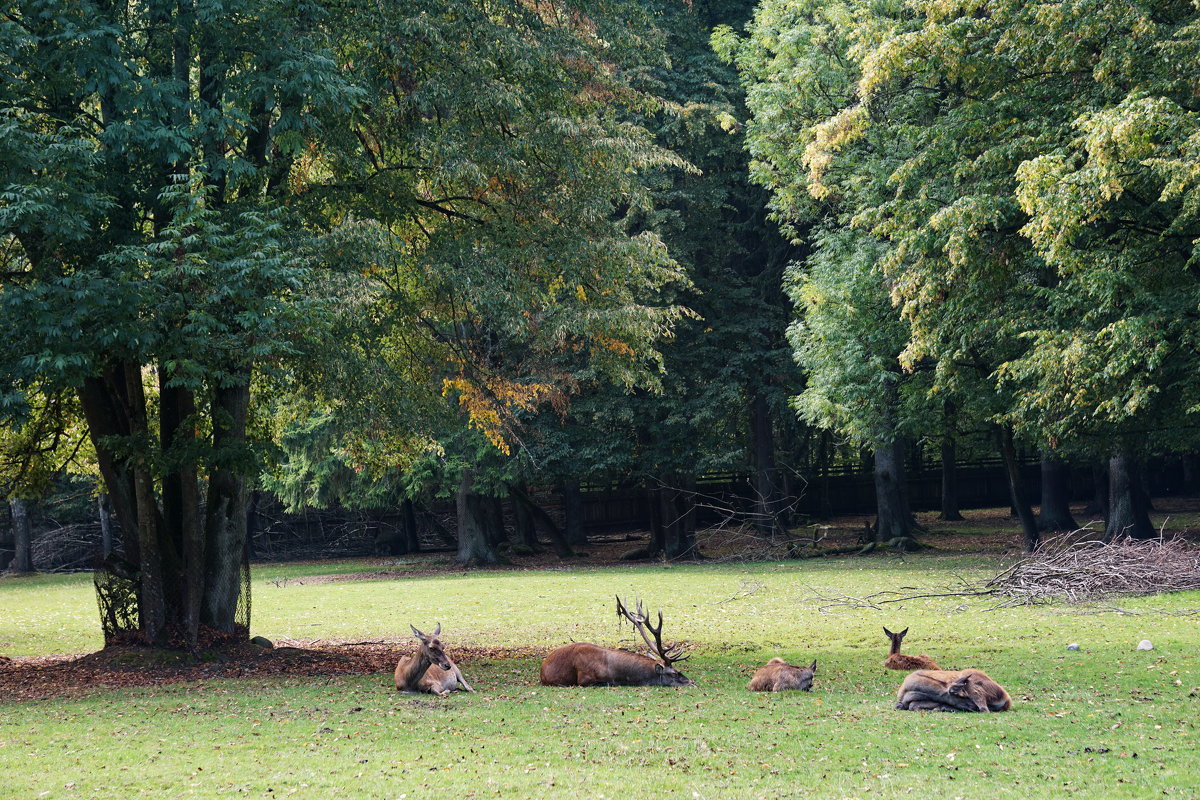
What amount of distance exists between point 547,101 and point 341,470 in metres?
20.6

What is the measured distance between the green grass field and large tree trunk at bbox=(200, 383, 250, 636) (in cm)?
225

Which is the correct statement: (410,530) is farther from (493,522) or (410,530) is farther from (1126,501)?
(1126,501)

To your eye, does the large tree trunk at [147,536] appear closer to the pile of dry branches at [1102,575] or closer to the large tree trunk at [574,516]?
the pile of dry branches at [1102,575]

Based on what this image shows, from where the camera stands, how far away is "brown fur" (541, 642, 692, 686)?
10844mm

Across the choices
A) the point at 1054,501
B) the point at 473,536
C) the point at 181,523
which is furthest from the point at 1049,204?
the point at 473,536

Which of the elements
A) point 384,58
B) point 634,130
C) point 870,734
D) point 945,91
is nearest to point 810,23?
point 945,91

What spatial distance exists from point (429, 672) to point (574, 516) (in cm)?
2645

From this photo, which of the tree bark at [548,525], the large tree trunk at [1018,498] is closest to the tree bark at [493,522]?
the tree bark at [548,525]

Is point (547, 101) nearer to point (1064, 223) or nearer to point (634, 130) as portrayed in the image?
point (634, 130)

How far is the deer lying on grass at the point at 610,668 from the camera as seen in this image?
35.6ft

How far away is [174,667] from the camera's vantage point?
41.4ft

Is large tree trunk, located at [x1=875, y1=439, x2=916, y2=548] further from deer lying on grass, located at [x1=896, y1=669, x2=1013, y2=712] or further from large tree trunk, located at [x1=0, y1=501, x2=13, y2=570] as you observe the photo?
large tree trunk, located at [x1=0, y1=501, x2=13, y2=570]

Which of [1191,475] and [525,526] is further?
[1191,475]

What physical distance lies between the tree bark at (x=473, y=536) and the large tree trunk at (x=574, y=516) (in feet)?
13.9
